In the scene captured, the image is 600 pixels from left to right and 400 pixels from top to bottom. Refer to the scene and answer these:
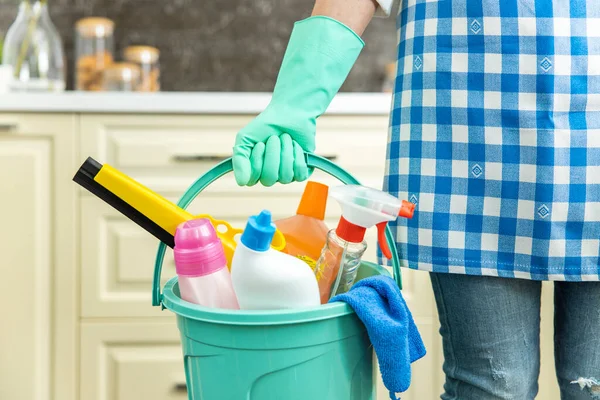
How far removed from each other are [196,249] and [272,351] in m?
0.12

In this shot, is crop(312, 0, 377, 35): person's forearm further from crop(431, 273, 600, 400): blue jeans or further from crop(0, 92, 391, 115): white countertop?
crop(0, 92, 391, 115): white countertop

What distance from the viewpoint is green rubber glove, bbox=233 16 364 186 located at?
0.70 m

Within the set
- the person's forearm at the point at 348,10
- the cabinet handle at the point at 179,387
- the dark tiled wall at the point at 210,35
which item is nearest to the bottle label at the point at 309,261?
the person's forearm at the point at 348,10

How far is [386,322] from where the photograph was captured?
2.05 feet

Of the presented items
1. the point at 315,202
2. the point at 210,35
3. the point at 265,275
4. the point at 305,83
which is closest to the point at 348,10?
the point at 305,83

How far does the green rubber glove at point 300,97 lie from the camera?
0.70 metres

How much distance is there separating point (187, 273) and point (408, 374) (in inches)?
9.2

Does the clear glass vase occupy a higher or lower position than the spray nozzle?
higher

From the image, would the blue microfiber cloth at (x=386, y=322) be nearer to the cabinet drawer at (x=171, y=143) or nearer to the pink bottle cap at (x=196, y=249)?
→ the pink bottle cap at (x=196, y=249)

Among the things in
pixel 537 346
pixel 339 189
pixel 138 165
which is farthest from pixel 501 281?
pixel 138 165

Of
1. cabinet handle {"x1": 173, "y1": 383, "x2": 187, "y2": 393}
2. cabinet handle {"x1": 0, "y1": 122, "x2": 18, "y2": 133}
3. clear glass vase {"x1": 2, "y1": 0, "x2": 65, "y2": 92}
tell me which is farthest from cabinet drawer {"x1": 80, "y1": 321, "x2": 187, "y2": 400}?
clear glass vase {"x1": 2, "y1": 0, "x2": 65, "y2": 92}

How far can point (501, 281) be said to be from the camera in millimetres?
744

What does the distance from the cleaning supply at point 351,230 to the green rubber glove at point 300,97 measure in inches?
3.1

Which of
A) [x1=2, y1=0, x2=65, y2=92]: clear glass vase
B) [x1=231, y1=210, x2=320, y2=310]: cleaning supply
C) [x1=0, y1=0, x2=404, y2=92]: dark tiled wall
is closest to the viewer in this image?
[x1=231, y1=210, x2=320, y2=310]: cleaning supply
